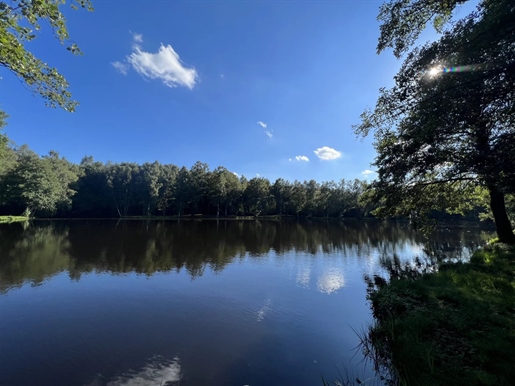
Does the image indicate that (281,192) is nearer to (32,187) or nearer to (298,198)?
(298,198)

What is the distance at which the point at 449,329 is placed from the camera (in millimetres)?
5961

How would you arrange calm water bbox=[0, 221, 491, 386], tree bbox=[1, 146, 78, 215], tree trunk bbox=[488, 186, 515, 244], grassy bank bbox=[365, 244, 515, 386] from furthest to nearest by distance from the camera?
tree bbox=[1, 146, 78, 215], tree trunk bbox=[488, 186, 515, 244], calm water bbox=[0, 221, 491, 386], grassy bank bbox=[365, 244, 515, 386]

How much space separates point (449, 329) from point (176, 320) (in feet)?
24.4

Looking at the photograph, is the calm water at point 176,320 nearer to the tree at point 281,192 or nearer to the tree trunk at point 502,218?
the tree trunk at point 502,218

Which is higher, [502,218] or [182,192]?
[182,192]

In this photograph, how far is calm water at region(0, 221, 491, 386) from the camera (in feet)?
18.3

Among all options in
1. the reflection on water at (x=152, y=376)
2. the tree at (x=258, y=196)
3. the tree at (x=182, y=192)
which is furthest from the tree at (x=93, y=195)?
the reflection on water at (x=152, y=376)

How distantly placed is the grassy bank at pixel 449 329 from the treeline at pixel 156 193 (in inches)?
2049

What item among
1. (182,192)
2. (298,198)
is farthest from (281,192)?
(182,192)

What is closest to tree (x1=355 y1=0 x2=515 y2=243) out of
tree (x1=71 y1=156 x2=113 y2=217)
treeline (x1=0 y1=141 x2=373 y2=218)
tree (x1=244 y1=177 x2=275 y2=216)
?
treeline (x1=0 y1=141 x2=373 y2=218)

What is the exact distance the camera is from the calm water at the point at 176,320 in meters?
5.58

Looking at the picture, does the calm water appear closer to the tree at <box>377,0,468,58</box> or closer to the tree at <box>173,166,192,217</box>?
the tree at <box>377,0,468,58</box>

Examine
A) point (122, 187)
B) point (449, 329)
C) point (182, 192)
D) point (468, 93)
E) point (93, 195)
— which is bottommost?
point (449, 329)

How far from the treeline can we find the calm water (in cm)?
5049
